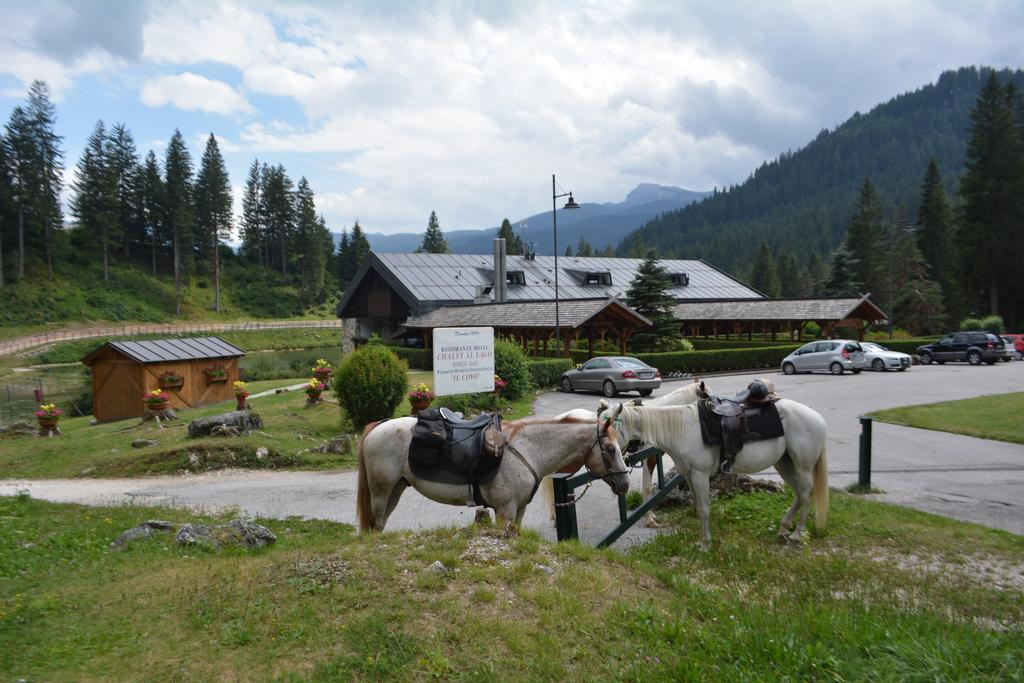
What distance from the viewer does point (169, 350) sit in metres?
24.1

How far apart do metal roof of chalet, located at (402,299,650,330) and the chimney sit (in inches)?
152

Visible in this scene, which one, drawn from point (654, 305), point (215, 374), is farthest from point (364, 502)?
point (654, 305)

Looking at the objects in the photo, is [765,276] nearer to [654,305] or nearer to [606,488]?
[654,305]

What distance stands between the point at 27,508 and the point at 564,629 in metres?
9.39

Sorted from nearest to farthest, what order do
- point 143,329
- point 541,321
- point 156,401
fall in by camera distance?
point 156,401, point 541,321, point 143,329

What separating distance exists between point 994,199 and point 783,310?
27679 millimetres

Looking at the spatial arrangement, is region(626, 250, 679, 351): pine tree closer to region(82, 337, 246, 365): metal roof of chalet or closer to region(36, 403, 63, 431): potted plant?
region(82, 337, 246, 365): metal roof of chalet

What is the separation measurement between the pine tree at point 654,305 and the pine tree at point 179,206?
61.8 metres

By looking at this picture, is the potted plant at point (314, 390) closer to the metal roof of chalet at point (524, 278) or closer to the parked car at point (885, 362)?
the metal roof of chalet at point (524, 278)

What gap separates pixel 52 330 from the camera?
203ft

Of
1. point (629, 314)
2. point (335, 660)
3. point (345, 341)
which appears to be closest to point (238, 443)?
point (335, 660)

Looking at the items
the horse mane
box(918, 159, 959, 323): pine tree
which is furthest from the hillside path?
box(918, 159, 959, 323): pine tree

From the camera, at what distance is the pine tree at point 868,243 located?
220 ft

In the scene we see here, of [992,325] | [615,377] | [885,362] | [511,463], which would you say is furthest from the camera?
[992,325]
